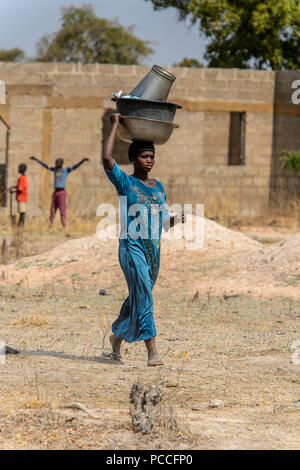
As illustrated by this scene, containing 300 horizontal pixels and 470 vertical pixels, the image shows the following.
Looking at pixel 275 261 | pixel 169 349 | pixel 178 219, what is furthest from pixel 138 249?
pixel 275 261

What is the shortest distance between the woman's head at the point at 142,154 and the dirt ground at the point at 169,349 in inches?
50.8

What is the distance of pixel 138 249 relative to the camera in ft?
15.3

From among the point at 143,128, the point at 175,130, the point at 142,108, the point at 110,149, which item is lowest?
the point at 110,149

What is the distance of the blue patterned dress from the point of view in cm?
461

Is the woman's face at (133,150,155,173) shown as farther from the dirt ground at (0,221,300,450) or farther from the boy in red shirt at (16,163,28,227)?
the boy in red shirt at (16,163,28,227)

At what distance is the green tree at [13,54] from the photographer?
38200 mm

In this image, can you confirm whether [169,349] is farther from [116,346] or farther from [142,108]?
[142,108]

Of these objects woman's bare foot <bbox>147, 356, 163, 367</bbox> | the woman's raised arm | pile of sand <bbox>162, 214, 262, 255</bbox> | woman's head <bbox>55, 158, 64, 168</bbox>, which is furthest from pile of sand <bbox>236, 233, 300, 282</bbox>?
woman's head <bbox>55, 158, 64, 168</bbox>

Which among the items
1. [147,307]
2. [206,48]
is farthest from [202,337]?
[206,48]

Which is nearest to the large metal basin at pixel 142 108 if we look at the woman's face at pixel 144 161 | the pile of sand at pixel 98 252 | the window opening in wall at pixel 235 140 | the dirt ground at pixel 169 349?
the woman's face at pixel 144 161

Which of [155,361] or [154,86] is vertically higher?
[154,86]

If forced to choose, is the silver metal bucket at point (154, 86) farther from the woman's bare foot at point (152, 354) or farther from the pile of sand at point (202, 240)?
the pile of sand at point (202, 240)

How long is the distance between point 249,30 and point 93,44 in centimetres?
1479
